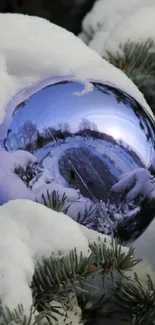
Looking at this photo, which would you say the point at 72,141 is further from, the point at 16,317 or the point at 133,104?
the point at 16,317

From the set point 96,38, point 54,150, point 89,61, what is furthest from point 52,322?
point 96,38

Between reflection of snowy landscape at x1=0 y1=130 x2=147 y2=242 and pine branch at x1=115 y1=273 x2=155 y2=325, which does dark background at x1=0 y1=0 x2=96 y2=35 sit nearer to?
reflection of snowy landscape at x1=0 y1=130 x2=147 y2=242

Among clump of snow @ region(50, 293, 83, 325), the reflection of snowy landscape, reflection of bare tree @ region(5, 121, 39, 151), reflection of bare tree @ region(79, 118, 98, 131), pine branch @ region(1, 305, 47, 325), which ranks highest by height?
reflection of bare tree @ region(5, 121, 39, 151)

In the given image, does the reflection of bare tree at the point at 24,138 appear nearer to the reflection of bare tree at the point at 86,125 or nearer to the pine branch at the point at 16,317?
the reflection of bare tree at the point at 86,125

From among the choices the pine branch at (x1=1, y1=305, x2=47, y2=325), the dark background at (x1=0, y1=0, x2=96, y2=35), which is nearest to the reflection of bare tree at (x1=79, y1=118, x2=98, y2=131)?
the pine branch at (x1=1, y1=305, x2=47, y2=325)

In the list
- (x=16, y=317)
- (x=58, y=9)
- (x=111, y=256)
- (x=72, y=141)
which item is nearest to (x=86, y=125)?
(x=72, y=141)

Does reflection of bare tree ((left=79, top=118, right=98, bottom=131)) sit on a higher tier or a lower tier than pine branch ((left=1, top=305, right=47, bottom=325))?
higher

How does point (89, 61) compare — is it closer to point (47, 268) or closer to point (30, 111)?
point (30, 111)

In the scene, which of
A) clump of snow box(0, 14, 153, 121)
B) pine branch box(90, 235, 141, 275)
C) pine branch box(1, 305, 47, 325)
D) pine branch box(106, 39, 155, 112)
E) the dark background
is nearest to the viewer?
pine branch box(1, 305, 47, 325)
